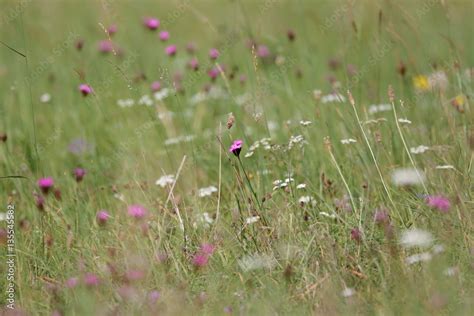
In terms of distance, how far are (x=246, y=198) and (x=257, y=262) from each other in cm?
37

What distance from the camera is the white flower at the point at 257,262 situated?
2436 mm

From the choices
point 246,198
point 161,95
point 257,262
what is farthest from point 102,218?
point 161,95

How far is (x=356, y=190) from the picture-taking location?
302cm

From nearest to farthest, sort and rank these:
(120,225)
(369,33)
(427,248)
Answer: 1. (427,248)
2. (120,225)
3. (369,33)

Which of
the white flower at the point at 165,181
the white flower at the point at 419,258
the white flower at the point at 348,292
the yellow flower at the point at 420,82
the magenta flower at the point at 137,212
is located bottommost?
the white flower at the point at 348,292

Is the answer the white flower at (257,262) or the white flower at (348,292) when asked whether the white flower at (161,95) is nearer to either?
the white flower at (257,262)

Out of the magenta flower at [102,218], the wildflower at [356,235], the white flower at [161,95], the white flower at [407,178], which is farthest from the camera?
the white flower at [161,95]

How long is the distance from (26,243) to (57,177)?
0.81 m

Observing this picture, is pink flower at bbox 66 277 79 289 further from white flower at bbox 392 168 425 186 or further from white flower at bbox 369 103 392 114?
white flower at bbox 369 103 392 114

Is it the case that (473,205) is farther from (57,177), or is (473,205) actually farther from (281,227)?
(57,177)

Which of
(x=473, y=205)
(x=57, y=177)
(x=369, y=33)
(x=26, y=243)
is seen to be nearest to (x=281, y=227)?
(x=473, y=205)

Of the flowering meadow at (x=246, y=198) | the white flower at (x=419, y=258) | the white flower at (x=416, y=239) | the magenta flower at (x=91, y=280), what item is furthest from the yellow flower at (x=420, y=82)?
the magenta flower at (x=91, y=280)

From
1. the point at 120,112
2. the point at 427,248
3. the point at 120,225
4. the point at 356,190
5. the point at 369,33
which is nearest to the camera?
the point at 427,248

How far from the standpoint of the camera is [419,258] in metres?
2.31
